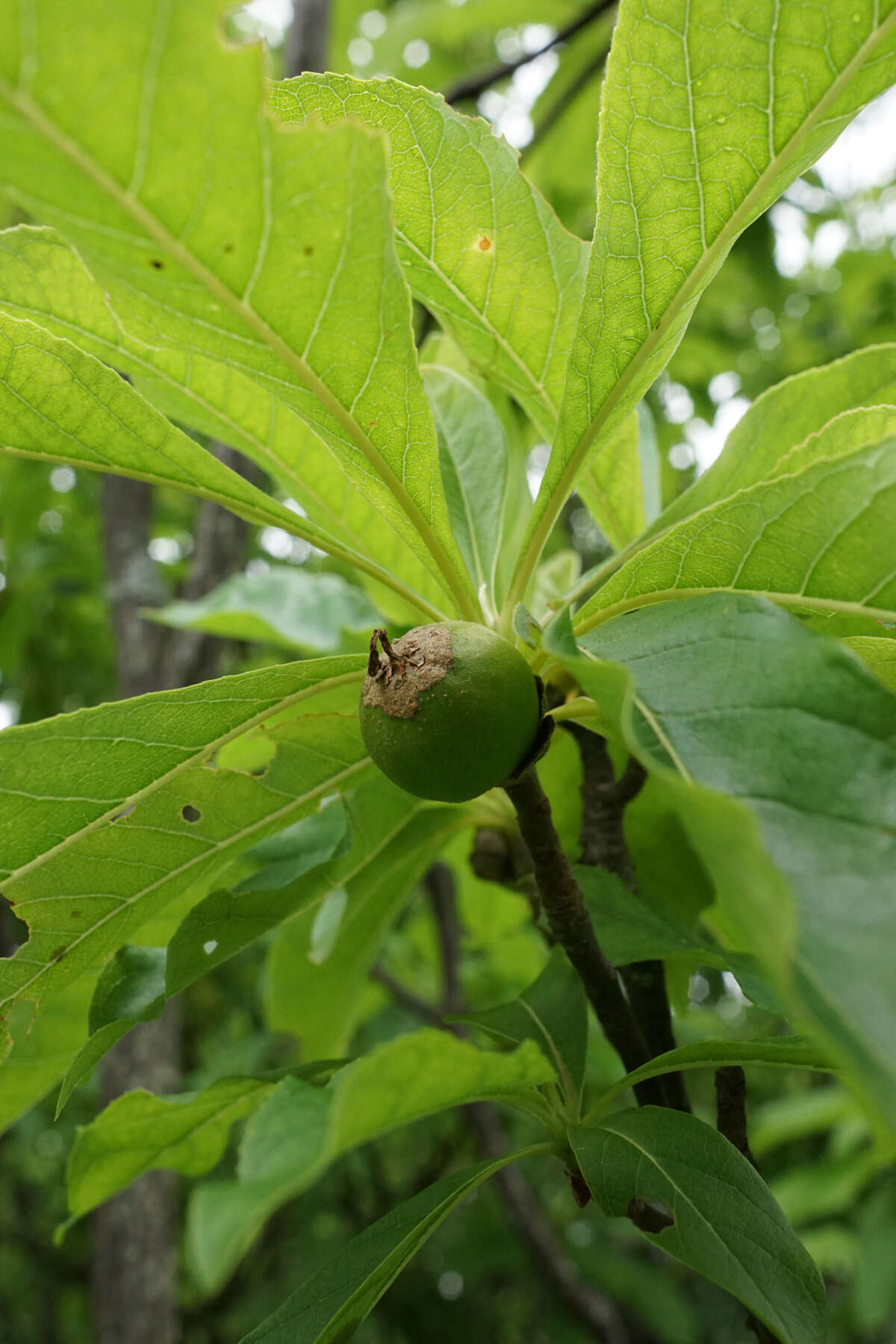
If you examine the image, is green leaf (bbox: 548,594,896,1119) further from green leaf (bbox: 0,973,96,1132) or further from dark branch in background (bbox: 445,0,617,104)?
dark branch in background (bbox: 445,0,617,104)

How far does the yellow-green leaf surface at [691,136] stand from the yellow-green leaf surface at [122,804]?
14.1 inches

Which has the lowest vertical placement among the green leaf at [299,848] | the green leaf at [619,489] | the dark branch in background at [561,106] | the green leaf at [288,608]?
the green leaf at [299,848]

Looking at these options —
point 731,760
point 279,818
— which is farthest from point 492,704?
point 279,818

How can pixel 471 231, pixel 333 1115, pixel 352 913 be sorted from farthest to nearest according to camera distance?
pixel 352 913, pixel 471 231, pixel 333 1115

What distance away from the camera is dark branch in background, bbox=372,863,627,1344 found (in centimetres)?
274

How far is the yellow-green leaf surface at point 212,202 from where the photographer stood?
1.69ft

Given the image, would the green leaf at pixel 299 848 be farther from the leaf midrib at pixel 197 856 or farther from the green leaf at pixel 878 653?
the green leaf at pixel 878 653

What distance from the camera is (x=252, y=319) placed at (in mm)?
682

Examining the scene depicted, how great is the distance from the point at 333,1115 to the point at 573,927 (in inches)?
14.5

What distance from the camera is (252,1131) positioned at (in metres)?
0.88

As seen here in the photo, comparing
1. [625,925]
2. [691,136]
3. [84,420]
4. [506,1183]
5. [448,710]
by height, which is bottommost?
[506,1183]

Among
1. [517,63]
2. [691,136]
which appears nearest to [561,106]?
[517,63]

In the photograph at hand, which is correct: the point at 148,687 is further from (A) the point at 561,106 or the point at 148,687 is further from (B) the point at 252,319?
(B) the point at 252,319

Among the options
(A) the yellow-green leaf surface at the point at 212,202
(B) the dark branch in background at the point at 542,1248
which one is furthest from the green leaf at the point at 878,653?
(B) the dark branch in background at the point at 542,1248
